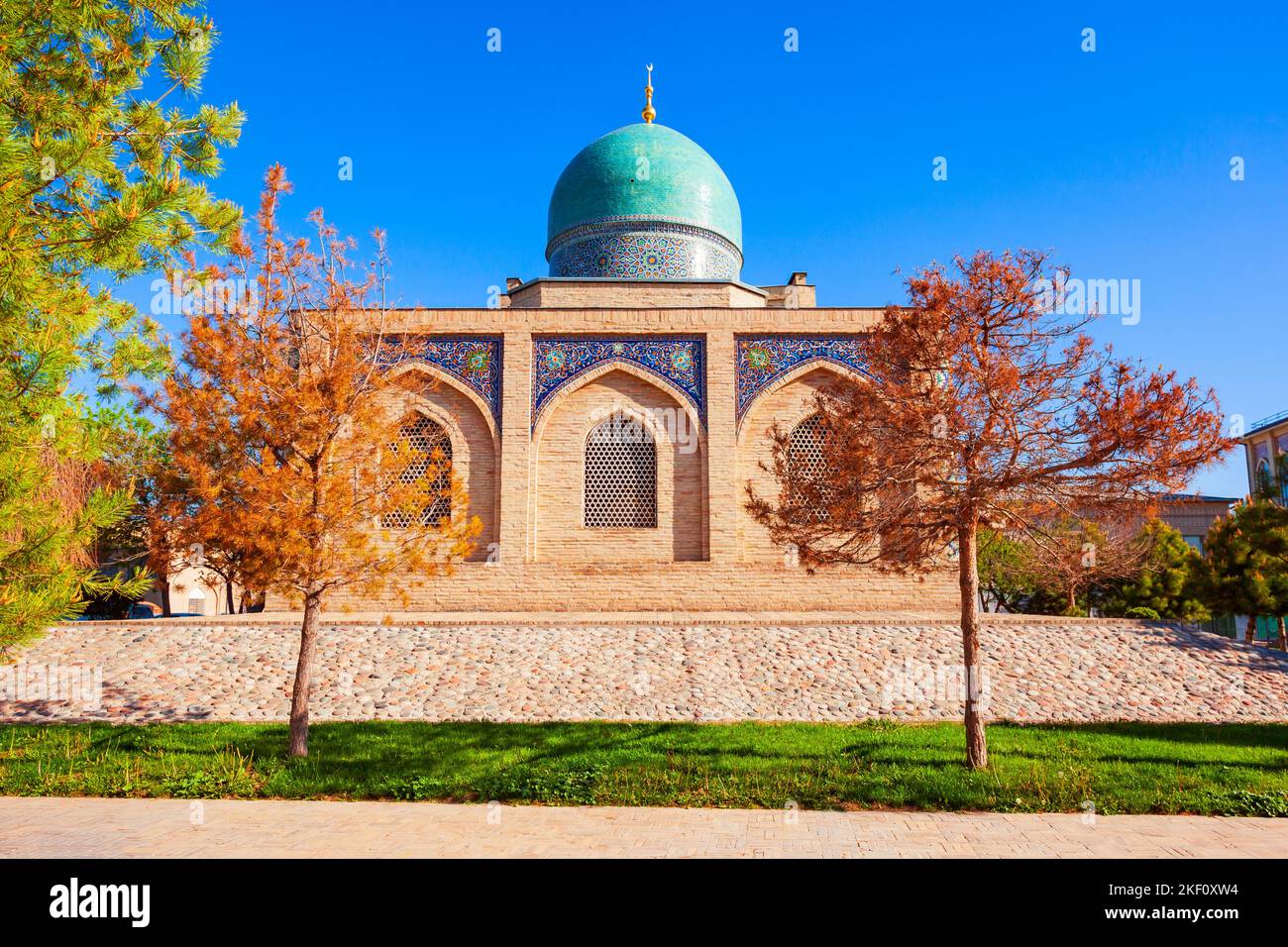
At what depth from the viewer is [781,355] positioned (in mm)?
13031

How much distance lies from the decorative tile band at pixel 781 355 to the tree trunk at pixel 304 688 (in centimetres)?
798

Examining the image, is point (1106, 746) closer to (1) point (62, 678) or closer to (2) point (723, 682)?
(2) point (723, 682)

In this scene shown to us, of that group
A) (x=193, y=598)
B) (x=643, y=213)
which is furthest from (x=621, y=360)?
(x=193, y=598)

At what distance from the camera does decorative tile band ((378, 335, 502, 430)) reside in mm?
12930

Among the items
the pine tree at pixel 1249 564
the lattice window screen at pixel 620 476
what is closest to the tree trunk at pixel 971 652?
the lattice window screen at pixel 620 476

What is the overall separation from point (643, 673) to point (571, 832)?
398 centimetres

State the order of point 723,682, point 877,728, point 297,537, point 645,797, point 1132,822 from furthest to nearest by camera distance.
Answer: point 723,682, point 877,728, point 297,537, point 645,797, point 1132,822

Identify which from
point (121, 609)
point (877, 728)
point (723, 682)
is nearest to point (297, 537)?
point (723, 682)

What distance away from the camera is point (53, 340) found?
132 inches

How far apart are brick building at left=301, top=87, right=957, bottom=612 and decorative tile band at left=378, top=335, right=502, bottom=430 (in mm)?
22

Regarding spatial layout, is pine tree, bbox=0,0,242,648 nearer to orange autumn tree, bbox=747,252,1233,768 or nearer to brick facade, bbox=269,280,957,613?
orange autumn tree, bbox=747,252,1233,768

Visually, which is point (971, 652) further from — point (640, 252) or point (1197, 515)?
point (1197, 515)

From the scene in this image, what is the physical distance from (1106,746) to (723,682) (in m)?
3.33

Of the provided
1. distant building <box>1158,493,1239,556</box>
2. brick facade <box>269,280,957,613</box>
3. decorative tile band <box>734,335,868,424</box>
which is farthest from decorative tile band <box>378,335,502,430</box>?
distant building <box>1158,493,1239,556</box>
